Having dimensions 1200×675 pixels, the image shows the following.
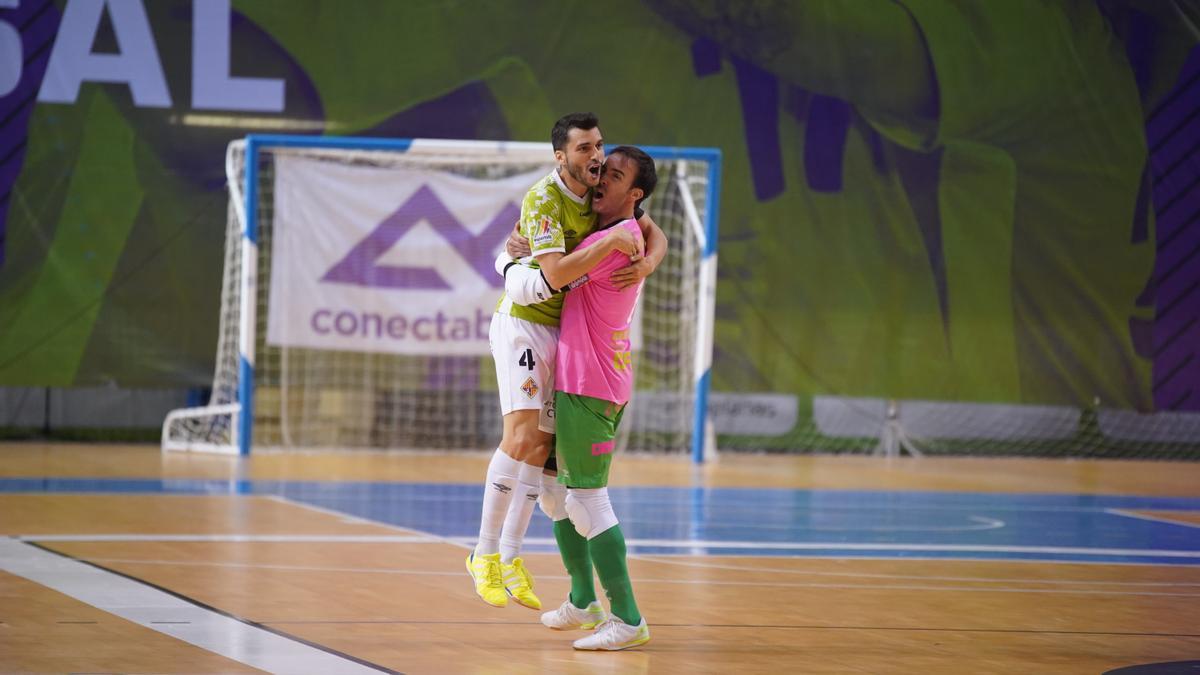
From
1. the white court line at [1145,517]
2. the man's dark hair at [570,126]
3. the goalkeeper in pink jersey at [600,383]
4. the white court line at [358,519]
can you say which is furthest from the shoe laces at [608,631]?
the white court line at [1145,517]

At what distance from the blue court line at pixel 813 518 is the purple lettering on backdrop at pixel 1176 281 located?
14.6 feet

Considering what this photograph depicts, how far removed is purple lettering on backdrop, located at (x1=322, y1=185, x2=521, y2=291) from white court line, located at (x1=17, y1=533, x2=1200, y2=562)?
555 centimetres

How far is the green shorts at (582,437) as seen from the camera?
4809mm

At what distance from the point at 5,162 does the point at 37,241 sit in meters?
0.77

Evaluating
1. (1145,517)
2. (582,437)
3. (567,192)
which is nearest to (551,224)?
(567,192)

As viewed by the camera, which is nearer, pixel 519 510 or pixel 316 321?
pixel 519 510

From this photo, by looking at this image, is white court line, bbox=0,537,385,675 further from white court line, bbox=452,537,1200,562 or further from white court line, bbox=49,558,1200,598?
white court line, bbox=452,537,1200,562

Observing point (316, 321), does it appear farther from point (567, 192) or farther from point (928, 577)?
point (567, 192)

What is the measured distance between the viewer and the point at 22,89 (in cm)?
1335

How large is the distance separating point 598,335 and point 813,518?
4.49m

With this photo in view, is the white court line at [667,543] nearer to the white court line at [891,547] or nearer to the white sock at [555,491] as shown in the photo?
the white court line at [891,547]

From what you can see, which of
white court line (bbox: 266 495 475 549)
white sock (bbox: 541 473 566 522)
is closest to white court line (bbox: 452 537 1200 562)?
white court line (bbox: 266 495 475 549)

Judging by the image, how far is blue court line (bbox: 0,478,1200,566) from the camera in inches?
301

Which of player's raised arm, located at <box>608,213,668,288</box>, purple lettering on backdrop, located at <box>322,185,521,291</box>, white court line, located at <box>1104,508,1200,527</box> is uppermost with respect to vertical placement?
purple lettering on backdrop, located at <box>322,185,521,291</box>
